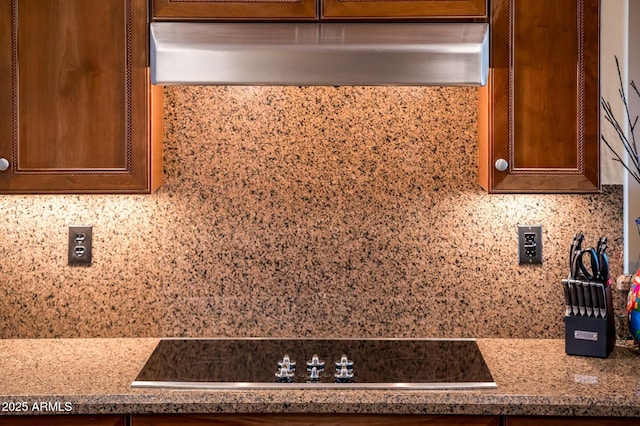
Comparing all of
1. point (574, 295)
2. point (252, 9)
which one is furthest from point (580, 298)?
point (252, 9)

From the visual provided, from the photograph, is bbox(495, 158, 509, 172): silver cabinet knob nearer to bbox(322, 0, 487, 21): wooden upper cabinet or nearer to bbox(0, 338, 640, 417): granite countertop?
bbox(322, 0, 487, 21): wooden upper cabinet

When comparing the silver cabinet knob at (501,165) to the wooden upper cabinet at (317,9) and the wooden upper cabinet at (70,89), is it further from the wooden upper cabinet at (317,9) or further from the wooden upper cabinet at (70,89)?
the wooden upper cabinet at (70,89)

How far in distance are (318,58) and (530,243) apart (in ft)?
3.08

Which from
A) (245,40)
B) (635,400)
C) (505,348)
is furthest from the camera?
(505,348)

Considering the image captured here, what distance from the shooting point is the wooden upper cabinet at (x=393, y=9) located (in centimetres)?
206

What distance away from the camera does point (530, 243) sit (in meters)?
2.39

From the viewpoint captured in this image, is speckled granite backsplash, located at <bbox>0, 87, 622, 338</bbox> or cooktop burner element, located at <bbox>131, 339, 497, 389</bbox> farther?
speckled granite backsplash, located at <bbox>0, 87, 622, 338</bbox>

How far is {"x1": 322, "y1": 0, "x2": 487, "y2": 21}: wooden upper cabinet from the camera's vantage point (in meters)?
2.06

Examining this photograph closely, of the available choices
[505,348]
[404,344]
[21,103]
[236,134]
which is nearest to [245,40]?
[236,134]

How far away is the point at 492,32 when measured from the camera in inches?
81.7

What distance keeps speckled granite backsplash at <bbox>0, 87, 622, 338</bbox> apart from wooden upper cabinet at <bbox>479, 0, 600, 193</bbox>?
307mm

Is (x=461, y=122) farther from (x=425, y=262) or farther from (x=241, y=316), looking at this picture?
(x=241, y=316)

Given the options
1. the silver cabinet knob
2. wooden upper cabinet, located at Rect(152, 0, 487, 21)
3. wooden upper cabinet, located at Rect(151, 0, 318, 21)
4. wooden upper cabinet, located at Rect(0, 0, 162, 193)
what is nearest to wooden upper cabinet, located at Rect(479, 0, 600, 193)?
the silver cabinet knob

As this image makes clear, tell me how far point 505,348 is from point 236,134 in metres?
1.09
